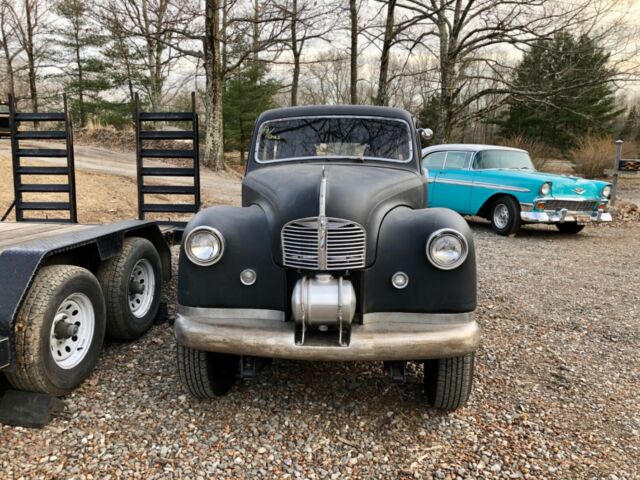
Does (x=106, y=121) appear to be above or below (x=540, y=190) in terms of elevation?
above

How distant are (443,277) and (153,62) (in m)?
29.6

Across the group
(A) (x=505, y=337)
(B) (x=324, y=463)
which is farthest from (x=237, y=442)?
(A) (x=505, y=337)

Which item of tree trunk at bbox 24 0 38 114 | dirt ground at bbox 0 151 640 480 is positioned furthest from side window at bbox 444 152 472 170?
tree trunk at bbox 24 0 38 114

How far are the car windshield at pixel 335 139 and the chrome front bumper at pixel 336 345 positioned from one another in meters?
1.72

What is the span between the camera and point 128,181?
41.8 feet

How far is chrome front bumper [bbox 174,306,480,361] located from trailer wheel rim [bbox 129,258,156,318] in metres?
1.37

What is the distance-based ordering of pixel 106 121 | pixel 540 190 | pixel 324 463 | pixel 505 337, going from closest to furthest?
pixel 324 463 < pixel 505 337 < pixel 540 190 < pixel 106 121

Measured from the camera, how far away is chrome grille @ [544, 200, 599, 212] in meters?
9.03

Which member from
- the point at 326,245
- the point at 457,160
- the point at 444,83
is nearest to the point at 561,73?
the point at 444,83

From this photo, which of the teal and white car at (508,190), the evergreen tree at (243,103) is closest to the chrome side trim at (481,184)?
the teal and white car at (508,190)

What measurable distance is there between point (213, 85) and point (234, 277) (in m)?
14.9

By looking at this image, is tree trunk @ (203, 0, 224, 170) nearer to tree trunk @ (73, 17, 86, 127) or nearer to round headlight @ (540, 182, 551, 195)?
round headlight @ (540, 182, 551, 195)

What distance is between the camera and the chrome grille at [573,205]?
903 centimetres

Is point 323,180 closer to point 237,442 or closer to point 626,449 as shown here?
point 237,442
